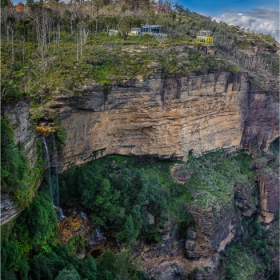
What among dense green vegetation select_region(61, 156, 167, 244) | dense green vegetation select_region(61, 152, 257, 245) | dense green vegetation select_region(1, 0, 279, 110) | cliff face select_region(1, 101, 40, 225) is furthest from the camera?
dense green vegetation select_region(1, 0, 279, 110)

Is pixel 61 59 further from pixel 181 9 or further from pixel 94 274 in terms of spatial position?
pixel 181 9

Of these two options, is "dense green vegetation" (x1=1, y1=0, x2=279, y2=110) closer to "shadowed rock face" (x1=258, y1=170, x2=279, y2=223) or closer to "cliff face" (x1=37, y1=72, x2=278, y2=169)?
"cliff face" (x1=37, y1=72, x2=278, y2=169)

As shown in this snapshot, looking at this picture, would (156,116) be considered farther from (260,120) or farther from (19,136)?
(260,120)

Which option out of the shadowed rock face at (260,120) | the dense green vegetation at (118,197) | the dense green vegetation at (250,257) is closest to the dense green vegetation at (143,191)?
the dense green vegetation at (118,197)

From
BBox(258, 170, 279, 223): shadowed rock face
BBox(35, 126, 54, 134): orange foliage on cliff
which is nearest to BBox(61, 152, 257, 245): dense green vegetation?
BBox(258, 170, 279, 223): shadowed rock face

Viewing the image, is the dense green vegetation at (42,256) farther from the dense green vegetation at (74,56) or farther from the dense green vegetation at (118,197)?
the dense green vegetation at (74,56)

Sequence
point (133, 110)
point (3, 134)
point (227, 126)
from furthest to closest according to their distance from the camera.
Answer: point (227, 126)
point (133, 110)
point (3, 134)

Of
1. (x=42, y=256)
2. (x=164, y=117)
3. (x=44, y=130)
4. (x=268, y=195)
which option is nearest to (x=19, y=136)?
(x=44, y=130)

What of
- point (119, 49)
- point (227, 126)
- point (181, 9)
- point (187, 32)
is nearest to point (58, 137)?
point (119, 49)
